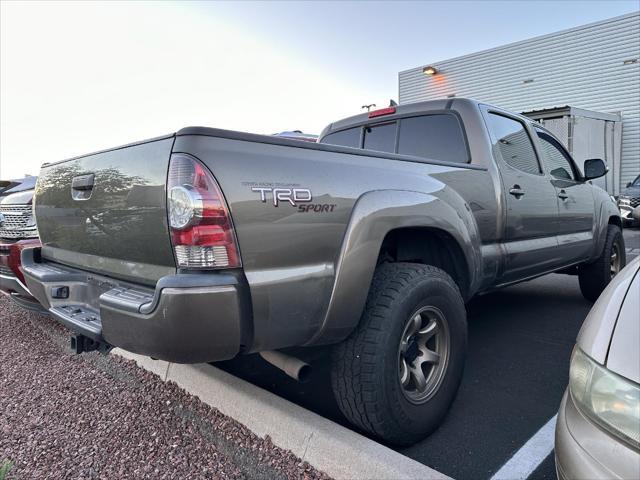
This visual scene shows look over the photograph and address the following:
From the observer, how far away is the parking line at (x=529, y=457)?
2.13m

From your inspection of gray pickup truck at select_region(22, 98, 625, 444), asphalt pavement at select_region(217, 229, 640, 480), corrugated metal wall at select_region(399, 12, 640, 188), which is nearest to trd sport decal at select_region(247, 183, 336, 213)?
gray pickup truck at select_region(22, 98, 625, 444)

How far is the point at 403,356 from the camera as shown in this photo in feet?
7.85

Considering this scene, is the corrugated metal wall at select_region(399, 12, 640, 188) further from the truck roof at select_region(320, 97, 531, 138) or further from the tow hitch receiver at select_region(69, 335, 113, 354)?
the tow hitch receiver at select_region(69, 335, 113, 354)

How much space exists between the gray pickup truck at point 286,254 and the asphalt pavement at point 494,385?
7.7 inches

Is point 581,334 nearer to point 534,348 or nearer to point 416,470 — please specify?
point 416,470

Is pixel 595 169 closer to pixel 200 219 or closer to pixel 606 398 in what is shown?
pixel 606 398

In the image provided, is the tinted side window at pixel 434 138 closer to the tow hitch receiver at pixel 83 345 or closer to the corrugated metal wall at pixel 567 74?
the tow hitch receiver at pixel 83 345

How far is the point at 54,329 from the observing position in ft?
15.1

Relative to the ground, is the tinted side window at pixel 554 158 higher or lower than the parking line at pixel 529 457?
higher

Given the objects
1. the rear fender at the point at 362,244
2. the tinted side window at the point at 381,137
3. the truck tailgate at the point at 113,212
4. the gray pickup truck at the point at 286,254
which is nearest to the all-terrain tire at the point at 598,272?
the gray pickup truck at the point at 286,254

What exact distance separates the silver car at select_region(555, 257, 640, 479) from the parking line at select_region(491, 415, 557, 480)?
2.54 ft

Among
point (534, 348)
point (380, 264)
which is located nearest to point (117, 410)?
point (380, 264)

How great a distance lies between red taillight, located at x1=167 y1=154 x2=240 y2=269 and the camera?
1.71m

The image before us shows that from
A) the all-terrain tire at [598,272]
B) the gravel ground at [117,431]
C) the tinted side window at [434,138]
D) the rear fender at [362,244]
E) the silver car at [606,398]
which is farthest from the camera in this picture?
the all-terrain tire at [598,272]
